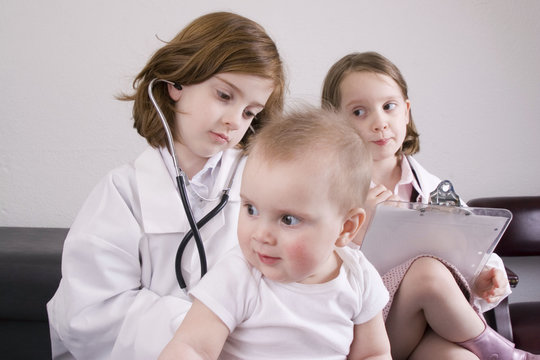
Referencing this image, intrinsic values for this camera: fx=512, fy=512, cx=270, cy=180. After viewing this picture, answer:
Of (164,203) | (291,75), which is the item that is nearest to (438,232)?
(164,203)

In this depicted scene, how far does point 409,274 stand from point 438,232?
95 millimetres

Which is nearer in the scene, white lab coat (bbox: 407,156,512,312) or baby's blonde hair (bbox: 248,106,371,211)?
baby's blonde hair (bbox: 248,106,371,211)

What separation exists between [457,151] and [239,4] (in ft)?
2.99

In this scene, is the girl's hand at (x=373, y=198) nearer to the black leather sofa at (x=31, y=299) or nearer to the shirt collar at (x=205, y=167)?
the shirt collar at (x=205, y=167)

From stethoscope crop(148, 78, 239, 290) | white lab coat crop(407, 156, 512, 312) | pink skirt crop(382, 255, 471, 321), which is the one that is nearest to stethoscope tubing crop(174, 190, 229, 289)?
stethoscope crop(148, 78, 239, 290)

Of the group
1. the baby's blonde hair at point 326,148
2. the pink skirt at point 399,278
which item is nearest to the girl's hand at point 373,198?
the pink skirt at point 399,278

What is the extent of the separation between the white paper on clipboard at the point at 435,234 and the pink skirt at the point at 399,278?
1.0 inches

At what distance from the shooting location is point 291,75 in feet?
5.46

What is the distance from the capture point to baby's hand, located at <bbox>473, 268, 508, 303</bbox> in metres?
1.00

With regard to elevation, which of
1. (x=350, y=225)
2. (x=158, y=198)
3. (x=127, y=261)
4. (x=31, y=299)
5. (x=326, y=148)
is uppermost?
(x=326, y=148)

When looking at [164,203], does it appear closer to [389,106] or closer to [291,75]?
[389,106]

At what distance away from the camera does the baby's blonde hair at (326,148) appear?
65 cm

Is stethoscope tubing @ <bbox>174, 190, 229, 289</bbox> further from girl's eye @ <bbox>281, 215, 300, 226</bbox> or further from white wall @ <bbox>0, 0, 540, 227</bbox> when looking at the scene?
white wall @ <bbox>0, 0, 540, 227</bbox>

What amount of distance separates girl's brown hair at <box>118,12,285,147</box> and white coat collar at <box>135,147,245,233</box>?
53mm
